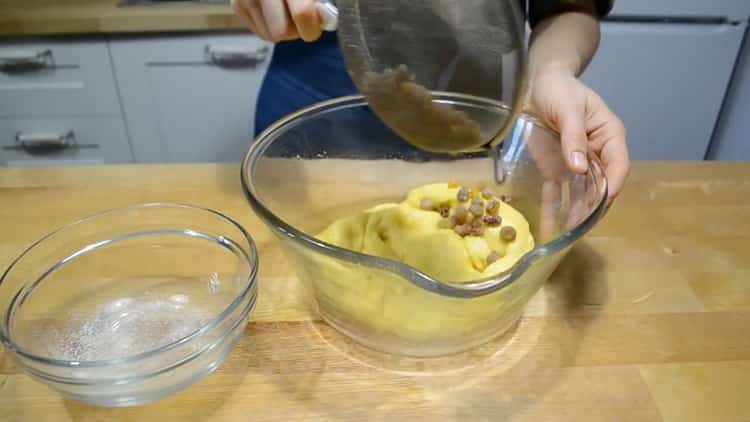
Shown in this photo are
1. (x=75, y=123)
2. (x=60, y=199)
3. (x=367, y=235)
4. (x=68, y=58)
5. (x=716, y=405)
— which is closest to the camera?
(x=716, y=405)

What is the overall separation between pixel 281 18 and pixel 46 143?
3.85 ft

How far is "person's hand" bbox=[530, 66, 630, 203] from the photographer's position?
0.58m

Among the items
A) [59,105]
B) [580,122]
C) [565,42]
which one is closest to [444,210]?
[580,122]

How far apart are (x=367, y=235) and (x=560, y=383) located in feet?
0.76

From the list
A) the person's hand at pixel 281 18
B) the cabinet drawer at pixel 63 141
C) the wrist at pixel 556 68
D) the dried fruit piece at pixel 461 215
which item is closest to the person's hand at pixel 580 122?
the wrist at pixel 556 68

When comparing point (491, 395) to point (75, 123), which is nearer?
point (491, 395)

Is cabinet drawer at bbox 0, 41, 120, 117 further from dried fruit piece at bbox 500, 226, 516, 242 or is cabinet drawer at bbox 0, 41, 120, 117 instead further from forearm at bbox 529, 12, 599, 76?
dried fruit piece at bbox 500, 226, 516, 242

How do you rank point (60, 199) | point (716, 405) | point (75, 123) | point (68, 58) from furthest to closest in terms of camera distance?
point (75, 123) < point (68, 58) < point (60, 199) < point (716, 405)

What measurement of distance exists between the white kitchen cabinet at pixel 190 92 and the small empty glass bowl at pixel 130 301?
0.80 meters

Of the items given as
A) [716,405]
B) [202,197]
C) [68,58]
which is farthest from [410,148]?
[68,58]

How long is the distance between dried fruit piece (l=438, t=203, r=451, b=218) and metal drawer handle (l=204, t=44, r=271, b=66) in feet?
2.81

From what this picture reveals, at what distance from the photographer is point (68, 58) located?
137cm

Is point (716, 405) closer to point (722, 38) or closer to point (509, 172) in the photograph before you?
point (509, 172)

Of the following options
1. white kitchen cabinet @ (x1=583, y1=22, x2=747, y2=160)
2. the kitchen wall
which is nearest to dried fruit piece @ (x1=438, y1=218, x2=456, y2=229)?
white kitchen cabinet @ (x1=583, y1=22, x2=747, y2=160)
